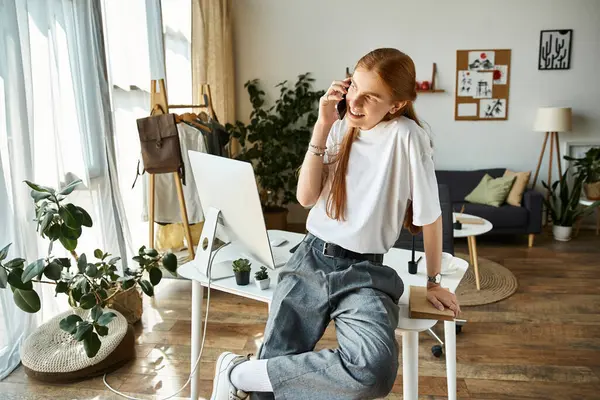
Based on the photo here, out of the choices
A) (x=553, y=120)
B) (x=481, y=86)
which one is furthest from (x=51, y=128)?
(x=553, y=120)

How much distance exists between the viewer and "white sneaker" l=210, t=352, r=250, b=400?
4.04ft

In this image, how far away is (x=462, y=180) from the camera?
15.0 feet

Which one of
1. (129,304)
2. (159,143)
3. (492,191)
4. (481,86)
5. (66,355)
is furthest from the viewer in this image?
(481,86)

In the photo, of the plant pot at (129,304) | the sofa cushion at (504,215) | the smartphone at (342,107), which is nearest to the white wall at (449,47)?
the sofa cushion at (504,215)

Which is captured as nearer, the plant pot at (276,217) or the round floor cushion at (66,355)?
the round floor cushion at (66,355)

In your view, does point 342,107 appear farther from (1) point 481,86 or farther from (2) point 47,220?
(1) point 481,86

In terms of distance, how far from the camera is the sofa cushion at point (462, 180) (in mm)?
4547

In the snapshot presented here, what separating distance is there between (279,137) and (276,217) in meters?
0.75

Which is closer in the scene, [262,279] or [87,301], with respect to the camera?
[262,279]

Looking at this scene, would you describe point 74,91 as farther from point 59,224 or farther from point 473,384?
point 473,384

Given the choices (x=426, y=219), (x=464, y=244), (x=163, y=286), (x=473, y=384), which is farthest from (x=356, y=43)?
(x=426, y=219)

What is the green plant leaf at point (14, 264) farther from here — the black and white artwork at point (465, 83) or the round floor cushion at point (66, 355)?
the black and white artwork at point (465, 83)

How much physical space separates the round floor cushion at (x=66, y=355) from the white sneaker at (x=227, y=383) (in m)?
1.06

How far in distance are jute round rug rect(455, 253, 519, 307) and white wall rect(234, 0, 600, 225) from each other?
5.12ft
